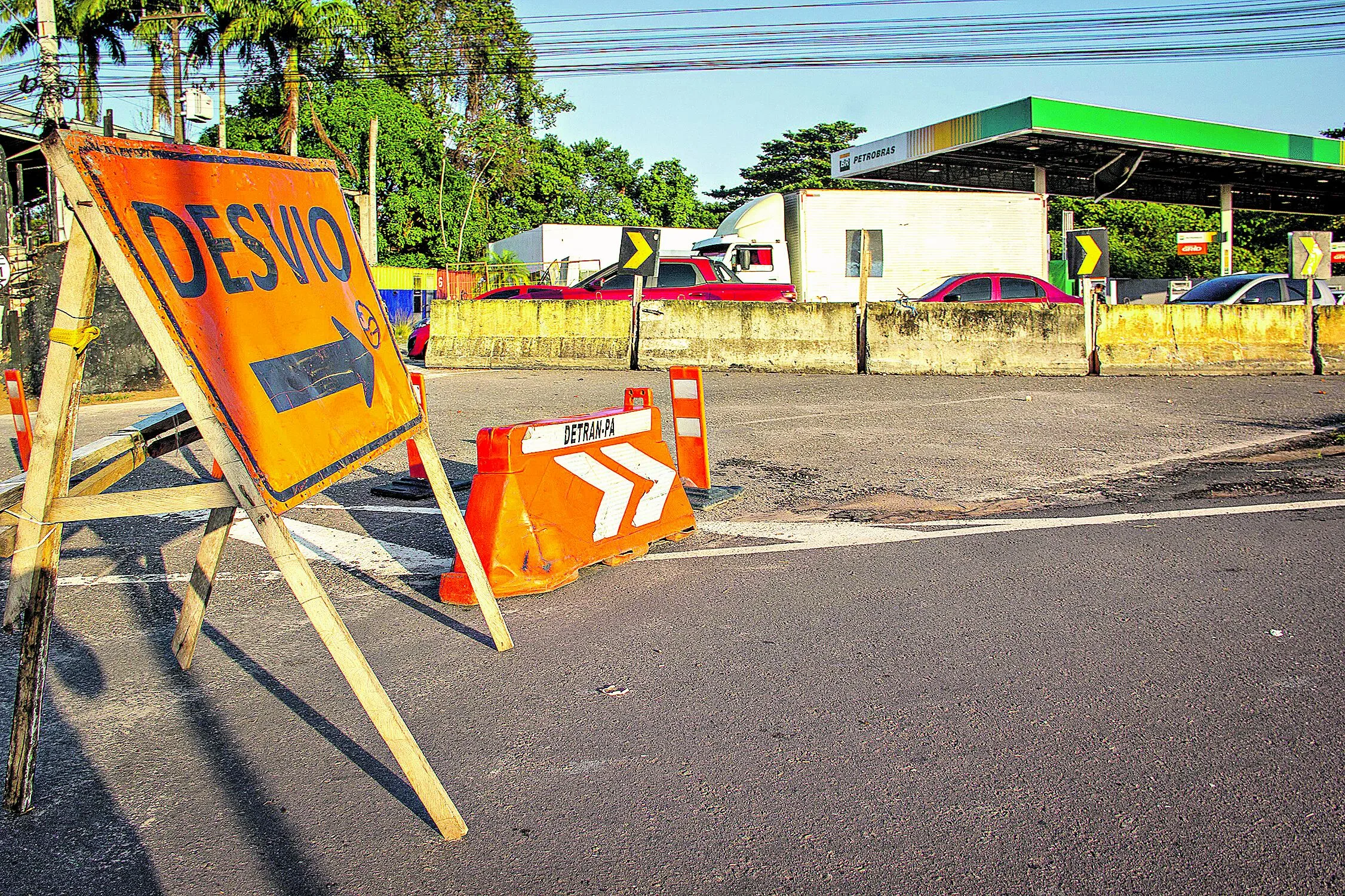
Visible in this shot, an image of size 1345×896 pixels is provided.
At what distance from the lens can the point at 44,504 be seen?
9.69 ft

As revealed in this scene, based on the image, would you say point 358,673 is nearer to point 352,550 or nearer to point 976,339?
point 352,550

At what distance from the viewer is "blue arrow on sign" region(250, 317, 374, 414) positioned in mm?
3197

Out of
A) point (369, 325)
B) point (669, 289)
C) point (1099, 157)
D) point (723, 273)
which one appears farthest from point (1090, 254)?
point (1099, 157)

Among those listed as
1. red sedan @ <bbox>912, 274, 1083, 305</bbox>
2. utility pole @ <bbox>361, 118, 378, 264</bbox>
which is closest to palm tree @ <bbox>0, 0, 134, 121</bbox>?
utility pole @ <bbox>361, 118, 378, 264</bbox>

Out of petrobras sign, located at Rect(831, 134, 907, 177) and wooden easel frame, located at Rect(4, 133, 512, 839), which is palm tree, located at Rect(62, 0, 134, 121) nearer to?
petrobras sign, located at Rect(831, 134, 907, 177)

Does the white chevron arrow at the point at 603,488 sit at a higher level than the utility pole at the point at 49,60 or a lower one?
lower

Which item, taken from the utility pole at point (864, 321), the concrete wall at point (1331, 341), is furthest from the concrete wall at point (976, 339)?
the concrete wall at point (1331, 341)

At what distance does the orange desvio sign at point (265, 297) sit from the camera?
292 cm

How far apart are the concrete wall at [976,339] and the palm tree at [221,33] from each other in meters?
26.1

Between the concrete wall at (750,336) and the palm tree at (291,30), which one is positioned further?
the palm tree at (291,30)

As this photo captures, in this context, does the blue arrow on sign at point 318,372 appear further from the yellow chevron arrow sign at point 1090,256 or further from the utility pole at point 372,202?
the utility pole at point 372,202

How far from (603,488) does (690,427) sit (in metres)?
1.89

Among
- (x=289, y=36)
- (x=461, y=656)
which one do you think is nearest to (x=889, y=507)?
(x=461, y=656)

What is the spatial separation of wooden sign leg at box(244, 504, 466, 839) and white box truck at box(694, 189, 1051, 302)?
2333cm
